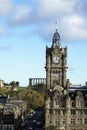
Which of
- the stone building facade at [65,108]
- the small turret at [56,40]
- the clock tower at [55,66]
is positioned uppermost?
the small turret at [56,40]

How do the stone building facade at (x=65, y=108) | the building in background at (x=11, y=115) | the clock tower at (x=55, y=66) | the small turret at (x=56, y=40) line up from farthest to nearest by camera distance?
the building in background at (x=11, y=115) → the small turret at (x=56, y=40) → the clock tower at (x=55, y=66) → the stone building facade at (x=65, y=108)

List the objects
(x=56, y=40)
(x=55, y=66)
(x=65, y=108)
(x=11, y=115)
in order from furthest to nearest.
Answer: (x=11, y=115), (x=56, y=40), (x=55, y=66), (x=65, y=108)

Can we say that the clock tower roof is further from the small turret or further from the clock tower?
the clock tower

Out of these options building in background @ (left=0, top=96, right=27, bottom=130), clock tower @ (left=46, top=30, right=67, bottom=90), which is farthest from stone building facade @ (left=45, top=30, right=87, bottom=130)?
building in background @ (left=0, top=96, right=27, bottom=130)

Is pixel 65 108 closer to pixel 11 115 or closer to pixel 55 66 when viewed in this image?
pixel 55 66

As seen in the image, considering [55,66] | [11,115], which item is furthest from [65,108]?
[11,115]

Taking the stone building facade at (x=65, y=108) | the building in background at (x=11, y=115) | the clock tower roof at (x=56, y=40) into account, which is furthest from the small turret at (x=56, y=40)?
the building in background at (x=11, y=115)

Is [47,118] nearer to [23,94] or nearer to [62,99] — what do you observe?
[62,99]

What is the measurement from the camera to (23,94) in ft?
589

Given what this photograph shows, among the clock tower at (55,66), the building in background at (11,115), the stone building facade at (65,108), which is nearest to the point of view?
the stone building facade at (65,108)

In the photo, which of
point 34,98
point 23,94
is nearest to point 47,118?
point 34,98

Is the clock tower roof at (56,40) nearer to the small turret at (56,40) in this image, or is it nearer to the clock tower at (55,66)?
the small turret at (56,40)

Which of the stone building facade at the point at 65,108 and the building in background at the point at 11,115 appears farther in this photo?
the building in background at the point at 11,115

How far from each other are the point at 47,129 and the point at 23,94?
7884 centimetres
